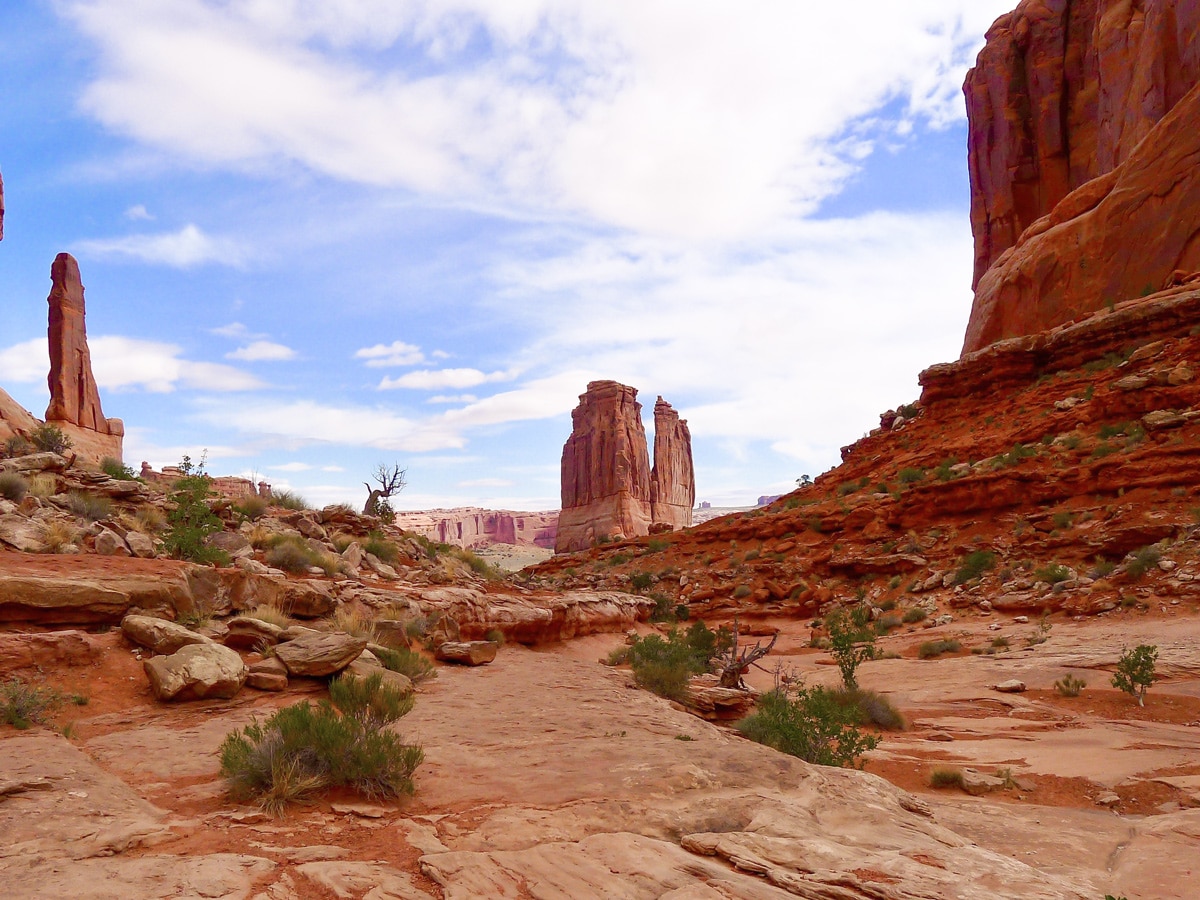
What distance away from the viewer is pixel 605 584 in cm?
2925

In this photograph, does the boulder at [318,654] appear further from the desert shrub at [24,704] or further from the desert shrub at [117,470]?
the desert shrub at [117,470]

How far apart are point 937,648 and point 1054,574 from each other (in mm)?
4587

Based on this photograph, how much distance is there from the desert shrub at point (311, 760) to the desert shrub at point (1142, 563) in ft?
58.0

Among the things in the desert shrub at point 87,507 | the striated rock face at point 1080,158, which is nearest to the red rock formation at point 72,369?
the desert shrub at point 87,507

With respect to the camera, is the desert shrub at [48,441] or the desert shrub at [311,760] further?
the desert shrub at [48,441]

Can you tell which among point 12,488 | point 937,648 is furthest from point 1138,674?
point 12,488

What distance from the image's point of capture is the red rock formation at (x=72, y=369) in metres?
42.9

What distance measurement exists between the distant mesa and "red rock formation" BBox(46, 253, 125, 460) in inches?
2258

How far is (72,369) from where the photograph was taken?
43.7m

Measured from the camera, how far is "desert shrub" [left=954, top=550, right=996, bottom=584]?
20406mm

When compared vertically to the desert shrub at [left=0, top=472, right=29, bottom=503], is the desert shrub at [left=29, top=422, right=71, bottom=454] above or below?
above

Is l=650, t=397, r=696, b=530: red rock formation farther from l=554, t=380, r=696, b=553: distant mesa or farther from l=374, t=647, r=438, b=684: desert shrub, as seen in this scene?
l=374, t=647, r=438, b=684: desert shrub

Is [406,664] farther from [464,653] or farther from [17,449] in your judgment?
[17,449]

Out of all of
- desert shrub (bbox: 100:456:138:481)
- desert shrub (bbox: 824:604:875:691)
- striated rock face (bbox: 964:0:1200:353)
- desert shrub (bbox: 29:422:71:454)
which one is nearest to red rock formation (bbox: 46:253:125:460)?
desert shrub (bbox: 29:422:71:454)
